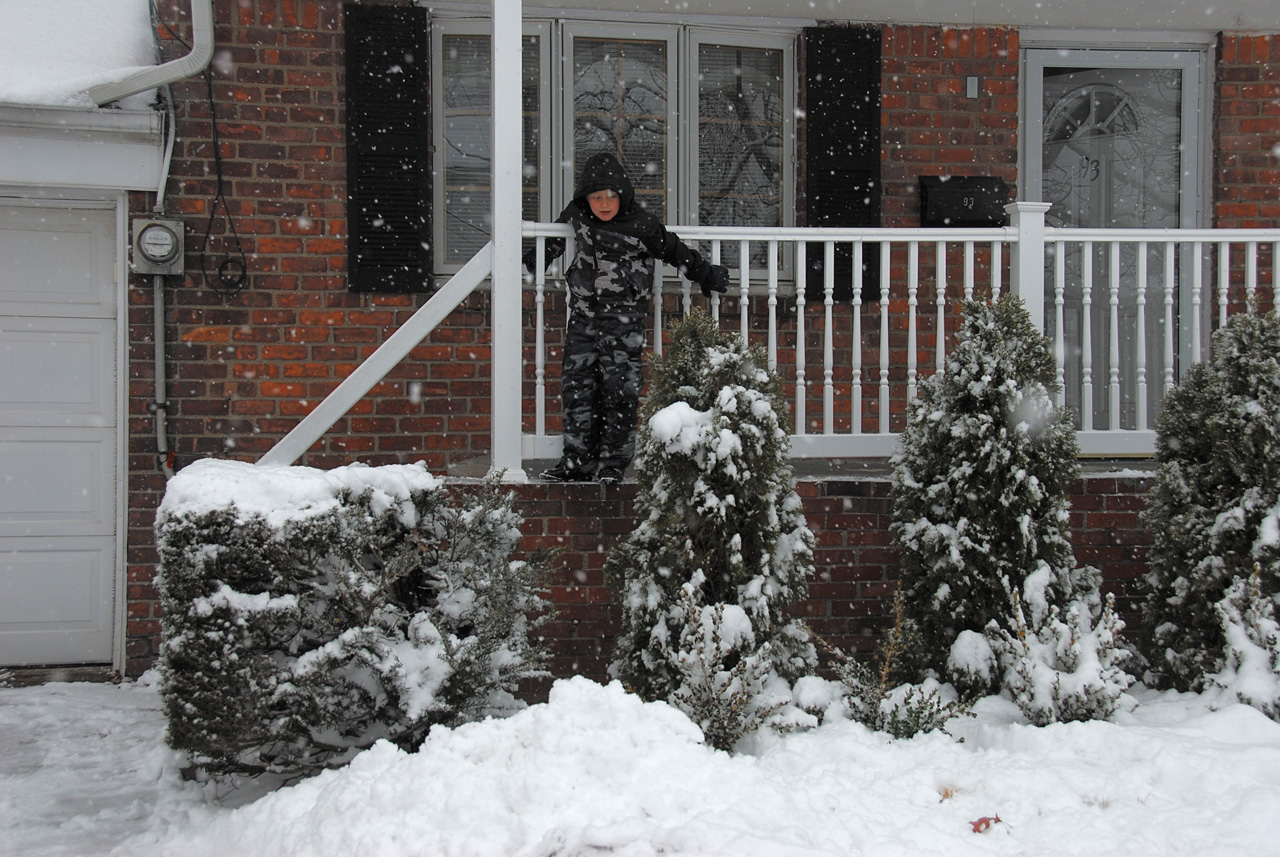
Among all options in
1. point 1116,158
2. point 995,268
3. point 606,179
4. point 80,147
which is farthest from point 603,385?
point 1116,158

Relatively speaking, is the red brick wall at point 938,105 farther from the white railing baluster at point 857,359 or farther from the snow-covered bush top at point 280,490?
the snow-covered bush top at point 280,490

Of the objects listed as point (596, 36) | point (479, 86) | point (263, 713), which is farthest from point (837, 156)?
point (263, 713)

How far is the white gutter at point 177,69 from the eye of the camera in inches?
186

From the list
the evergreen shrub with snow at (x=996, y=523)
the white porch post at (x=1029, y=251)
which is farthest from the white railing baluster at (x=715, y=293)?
the white porch post at (x=1029, y=251)

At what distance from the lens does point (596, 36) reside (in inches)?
222

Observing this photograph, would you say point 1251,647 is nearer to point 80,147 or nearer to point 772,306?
point 772,306

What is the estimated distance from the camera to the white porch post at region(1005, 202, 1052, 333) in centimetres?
449

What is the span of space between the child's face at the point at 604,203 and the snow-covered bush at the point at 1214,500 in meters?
2.70

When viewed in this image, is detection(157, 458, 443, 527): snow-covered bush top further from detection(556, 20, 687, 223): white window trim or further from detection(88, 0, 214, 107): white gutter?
detection(556, 20, 687, 223): white window trim

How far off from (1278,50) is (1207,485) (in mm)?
3706

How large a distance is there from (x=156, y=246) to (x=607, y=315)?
2542 mm

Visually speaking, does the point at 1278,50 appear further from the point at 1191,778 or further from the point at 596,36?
the point at 1191,778

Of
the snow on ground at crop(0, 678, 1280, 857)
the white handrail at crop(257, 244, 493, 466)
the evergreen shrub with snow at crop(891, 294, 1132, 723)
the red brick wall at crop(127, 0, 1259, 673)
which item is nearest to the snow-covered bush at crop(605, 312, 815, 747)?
the snow on ground at crop(0, 678, 1280, 857)

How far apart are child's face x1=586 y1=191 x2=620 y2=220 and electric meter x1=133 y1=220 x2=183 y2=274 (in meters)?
2.32
